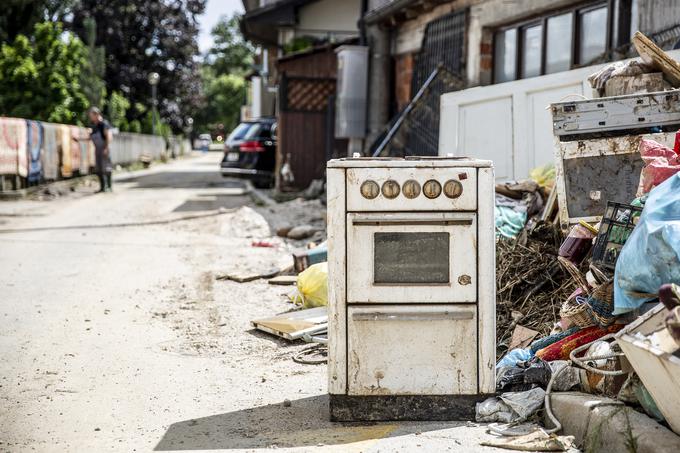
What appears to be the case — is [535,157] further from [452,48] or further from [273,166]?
[273,166]

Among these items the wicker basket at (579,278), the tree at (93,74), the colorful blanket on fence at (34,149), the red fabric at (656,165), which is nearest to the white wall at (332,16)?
the colorful blanket on fence at (34,149)

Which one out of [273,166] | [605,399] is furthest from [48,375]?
[273,166]

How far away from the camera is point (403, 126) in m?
13.0

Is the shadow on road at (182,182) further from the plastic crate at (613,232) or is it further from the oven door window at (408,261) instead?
the oven door window at (408,261)

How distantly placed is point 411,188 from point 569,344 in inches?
55.1

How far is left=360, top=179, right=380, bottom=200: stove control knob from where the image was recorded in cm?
420

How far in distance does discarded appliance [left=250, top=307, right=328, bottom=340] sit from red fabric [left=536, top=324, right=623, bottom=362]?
201 cm

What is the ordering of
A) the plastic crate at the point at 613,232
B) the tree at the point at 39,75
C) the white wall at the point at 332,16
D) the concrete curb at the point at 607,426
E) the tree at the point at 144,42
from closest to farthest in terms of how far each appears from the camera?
the concrete curb at the point at 607,426 → the plastic crate at the point at 613,232 → the white wall at the point at 332,16 → the tree at the point at 39,75 → the tree at the point at 144,42

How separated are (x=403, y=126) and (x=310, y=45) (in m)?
9.10

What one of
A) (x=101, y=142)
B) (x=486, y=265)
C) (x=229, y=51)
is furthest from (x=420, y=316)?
(x=229, y=51)

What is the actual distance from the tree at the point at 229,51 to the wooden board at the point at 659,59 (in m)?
94.5

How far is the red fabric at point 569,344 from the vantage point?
4.70 meters

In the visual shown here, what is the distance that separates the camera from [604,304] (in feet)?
14.9

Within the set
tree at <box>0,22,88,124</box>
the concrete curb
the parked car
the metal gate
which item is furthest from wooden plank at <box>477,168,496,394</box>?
tree at <box>0,22,88,124</box>
